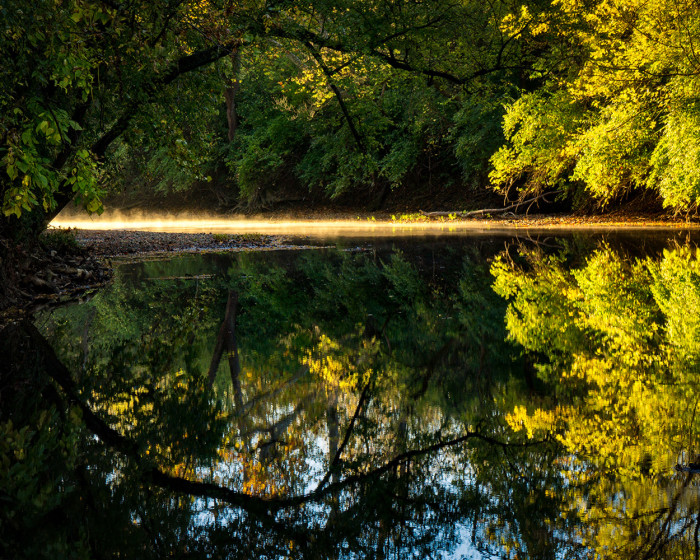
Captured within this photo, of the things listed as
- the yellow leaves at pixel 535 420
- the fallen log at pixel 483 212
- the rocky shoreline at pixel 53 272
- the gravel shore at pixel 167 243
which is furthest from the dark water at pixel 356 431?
the fallen log at pixel 483 212

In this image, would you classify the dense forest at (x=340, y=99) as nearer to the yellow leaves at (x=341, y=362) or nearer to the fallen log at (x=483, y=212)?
the fallen log at (x=483, y=212)

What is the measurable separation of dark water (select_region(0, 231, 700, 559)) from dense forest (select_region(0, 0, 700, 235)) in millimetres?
2227

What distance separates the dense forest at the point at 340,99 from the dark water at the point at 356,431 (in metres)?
2.23

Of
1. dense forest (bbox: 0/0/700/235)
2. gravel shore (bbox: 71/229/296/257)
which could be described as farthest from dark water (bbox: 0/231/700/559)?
gravel shore (bbox: 71/229/296/257)

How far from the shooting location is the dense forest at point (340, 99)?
7906 mm

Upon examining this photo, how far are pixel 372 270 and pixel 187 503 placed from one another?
11021 millimetres

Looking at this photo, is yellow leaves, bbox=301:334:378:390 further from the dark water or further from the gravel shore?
the gravel shore

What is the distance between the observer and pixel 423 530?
2932mm

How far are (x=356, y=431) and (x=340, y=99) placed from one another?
11.4 m

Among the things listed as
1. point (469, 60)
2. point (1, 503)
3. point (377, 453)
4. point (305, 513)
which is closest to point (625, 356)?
point (377, 453)

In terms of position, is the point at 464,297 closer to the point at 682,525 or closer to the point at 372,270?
the point at 372,270

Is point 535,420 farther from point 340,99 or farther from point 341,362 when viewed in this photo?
point 340,99

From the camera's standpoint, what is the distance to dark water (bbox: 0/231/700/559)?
2898 mm

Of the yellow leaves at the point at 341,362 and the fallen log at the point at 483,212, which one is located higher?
the fallen log at the point at 483,212
